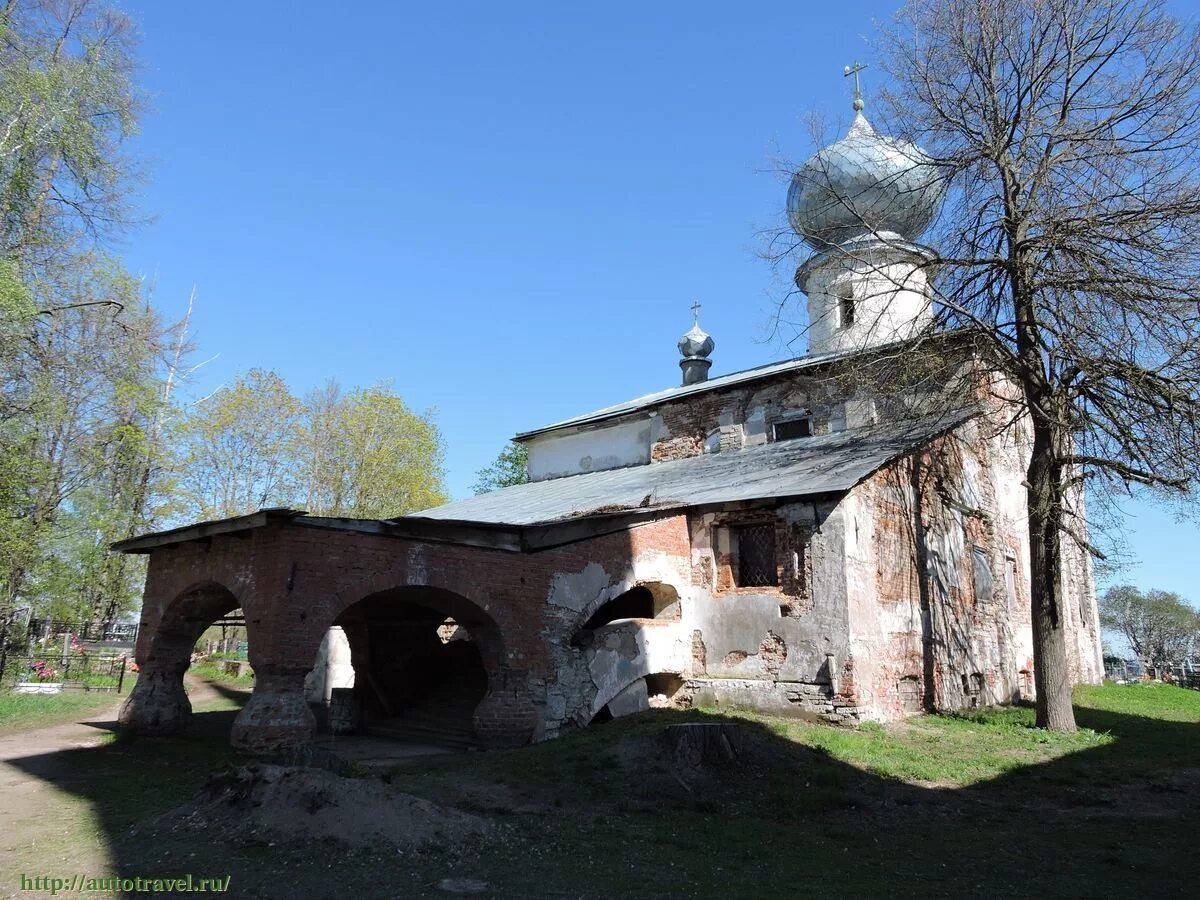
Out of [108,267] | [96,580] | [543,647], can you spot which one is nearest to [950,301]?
[543,647]

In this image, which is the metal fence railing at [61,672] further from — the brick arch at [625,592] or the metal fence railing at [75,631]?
the brick arch at [625,592]

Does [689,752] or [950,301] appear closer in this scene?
[689,752]

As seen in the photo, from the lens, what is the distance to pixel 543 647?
11.3m

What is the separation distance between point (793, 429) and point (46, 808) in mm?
14180

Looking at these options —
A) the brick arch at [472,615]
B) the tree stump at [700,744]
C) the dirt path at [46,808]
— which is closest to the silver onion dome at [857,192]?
the brick arch at [472,615]

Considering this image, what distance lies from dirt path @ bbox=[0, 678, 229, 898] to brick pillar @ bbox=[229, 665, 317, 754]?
5.06 feet

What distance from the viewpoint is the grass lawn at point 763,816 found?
5.48 m

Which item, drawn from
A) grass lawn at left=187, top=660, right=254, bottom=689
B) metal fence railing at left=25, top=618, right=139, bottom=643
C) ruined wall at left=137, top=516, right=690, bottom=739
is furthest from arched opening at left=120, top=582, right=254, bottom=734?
metal fence railing at left=25, top=618, right=139, bottom=643

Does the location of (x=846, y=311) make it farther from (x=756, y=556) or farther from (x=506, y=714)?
(x=506, y=714)

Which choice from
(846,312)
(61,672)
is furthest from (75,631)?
(846,312)

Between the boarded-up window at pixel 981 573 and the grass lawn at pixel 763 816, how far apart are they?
158 inches

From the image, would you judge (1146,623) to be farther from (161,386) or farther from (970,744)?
(161,386)

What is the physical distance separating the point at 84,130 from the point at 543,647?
36.0ft

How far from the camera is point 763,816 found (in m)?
7.61
